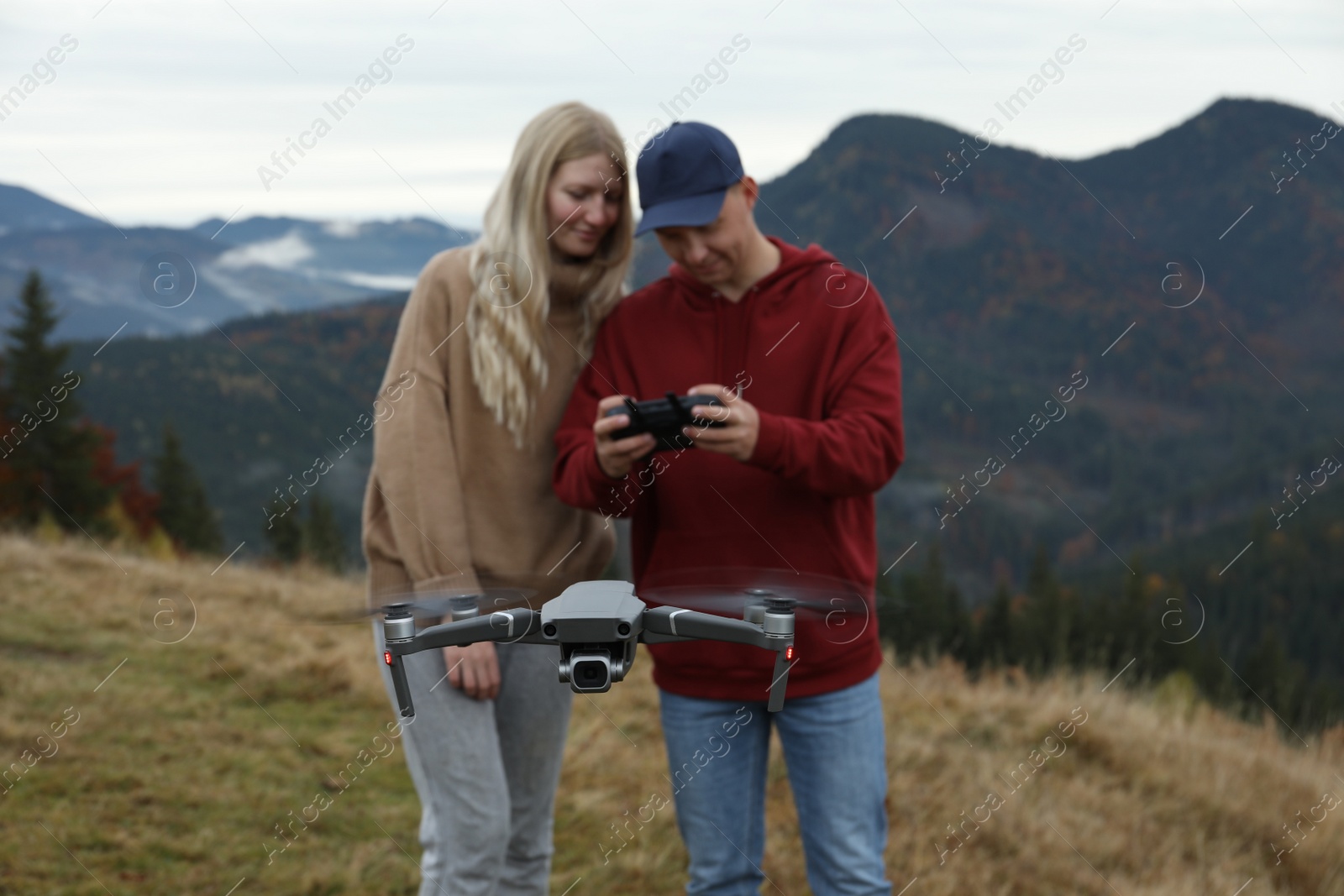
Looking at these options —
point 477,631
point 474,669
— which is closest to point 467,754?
point 474,669

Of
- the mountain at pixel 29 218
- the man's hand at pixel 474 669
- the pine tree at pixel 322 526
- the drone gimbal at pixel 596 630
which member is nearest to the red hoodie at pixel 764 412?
the man's hand at pixel 474 669

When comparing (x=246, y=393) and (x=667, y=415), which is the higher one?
(x=667, y=415)

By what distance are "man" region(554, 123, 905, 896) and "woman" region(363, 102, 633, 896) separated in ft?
0.44

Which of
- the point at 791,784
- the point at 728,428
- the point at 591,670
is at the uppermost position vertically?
the point at 728,428

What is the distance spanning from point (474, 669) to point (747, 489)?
72 centimetres

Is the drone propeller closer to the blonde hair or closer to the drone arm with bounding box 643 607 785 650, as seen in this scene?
the drone arm with bounding box 643 607 785 650

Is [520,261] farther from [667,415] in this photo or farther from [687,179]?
[667,415]

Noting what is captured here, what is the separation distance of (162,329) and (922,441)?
127723 millimetres

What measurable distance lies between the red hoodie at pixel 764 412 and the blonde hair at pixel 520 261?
5.7 inches

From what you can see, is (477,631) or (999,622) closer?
(477,631)

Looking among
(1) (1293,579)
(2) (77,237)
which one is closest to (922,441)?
(1) (1293,579)

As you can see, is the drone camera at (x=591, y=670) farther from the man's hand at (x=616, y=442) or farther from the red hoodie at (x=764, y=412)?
the red hoodie at (x=764, y=412)

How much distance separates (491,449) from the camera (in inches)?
94.3

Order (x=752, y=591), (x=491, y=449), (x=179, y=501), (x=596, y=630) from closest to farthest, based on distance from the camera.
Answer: (x=596, y=630) → (x=752, y=591) → (x=491, y=449) → (x=179, y=501)
